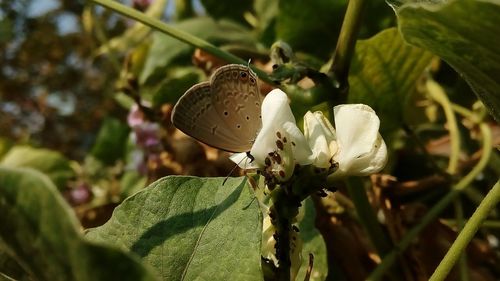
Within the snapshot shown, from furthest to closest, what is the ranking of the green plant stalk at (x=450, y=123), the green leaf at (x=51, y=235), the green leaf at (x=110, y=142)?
the green leaf at (x=110, y=142) < the green plant stalk at (x=450, y=123) < the green leaf at (x=51, y=235)

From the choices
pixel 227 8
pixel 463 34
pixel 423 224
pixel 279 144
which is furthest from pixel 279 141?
pixel 227 8

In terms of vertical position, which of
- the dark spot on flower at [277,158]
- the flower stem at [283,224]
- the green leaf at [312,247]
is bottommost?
the green leaf at [312,247]

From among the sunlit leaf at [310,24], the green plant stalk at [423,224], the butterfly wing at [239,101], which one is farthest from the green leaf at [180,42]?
the butterfly wing at [239,101]

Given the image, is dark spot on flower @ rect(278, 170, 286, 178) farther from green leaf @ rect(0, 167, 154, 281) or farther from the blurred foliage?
green leaf @ rect(0, 167, 154, 281)

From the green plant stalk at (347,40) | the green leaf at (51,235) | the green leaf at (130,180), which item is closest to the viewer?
the green leaf at (51,235)

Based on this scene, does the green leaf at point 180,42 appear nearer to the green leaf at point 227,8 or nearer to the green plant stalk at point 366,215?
the green leaf at point 227,8

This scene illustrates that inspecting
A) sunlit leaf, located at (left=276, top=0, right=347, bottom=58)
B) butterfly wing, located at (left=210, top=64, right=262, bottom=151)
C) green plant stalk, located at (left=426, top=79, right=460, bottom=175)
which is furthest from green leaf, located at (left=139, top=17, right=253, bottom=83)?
butterfly wing, located at (left=210, top=64, right=262, bottom=151)
